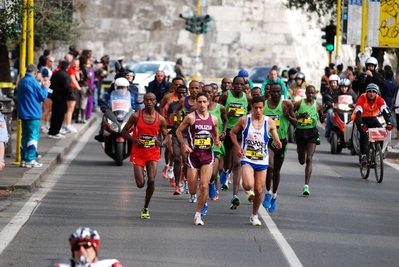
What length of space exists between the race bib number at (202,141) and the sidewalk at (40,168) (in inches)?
142

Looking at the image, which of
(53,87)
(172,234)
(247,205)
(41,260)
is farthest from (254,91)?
(53,87)

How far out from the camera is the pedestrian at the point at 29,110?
58.9 ft

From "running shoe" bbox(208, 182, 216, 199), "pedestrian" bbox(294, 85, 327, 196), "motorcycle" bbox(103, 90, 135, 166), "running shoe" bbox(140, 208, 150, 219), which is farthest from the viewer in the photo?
"motorcycle" bbox(103, 90, 135, 166)

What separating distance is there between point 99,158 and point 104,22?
40.1m

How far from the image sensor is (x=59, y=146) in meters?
21.9

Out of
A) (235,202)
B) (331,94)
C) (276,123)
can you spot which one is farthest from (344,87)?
(235,202)

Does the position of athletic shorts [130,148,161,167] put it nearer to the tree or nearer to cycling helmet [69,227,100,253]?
the tree

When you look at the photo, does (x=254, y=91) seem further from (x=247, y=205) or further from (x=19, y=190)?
(x=19, y=190)

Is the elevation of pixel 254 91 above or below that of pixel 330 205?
above

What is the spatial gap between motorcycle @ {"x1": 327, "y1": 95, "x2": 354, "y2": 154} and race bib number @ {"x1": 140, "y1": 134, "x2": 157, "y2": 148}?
9.98 m

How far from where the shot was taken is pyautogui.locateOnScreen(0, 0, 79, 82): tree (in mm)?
17328

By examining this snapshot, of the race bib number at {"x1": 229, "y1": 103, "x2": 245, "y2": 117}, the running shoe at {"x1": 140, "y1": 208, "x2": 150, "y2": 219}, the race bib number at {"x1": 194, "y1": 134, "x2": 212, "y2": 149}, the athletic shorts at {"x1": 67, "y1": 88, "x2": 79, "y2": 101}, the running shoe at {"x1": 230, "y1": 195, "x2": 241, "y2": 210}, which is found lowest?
the running shoe at {"x1": 140, "y1": 208, "x2": 150, "y2": 219}

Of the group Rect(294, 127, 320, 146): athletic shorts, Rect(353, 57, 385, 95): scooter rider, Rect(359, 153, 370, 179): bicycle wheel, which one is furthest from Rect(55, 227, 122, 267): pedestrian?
Rect(353, 57, 385, 95): scooter rider

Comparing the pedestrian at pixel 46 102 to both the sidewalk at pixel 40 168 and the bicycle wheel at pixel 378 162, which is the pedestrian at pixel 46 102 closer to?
the sidewalk at pixel 40 168
